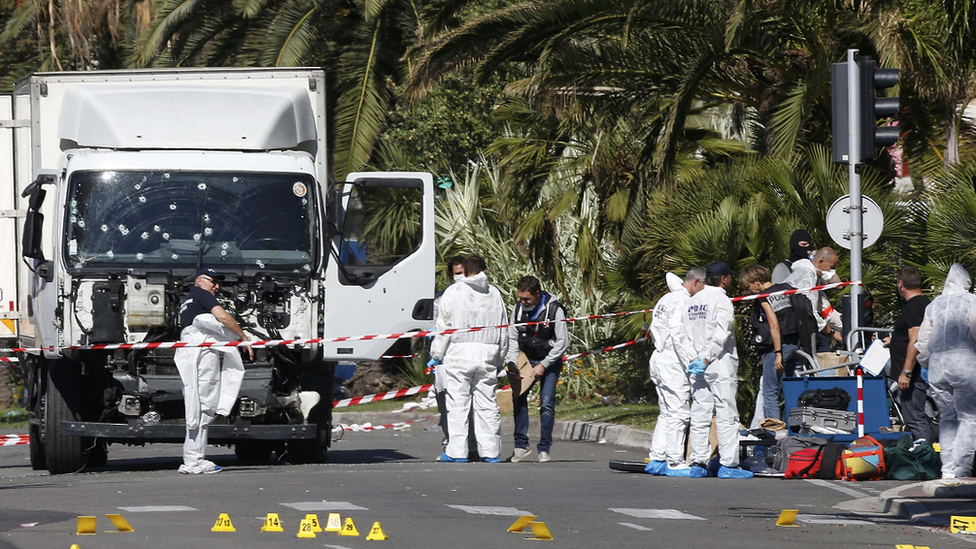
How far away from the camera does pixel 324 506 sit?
29.7 feet

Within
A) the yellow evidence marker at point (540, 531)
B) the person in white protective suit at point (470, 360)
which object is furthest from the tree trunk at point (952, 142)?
the yellow evidence marker at point (540, 531)

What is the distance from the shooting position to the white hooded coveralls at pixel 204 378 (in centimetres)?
1123

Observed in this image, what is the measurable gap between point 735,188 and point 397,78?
8.41m

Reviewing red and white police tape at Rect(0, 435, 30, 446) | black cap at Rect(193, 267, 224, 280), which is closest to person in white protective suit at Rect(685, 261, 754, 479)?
black cap at Rect(193, 267, 224, 280)

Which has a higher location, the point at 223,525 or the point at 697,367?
the point at 697,367

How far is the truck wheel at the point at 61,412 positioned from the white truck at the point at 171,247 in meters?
Result: 0.01

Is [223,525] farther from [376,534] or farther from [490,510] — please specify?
[490,510]

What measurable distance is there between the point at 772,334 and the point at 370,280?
11.8ft

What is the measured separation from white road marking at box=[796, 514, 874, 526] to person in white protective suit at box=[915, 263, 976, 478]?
4.67 feet

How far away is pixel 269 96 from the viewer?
12398mm

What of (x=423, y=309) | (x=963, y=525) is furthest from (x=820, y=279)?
(x=963, y=525)

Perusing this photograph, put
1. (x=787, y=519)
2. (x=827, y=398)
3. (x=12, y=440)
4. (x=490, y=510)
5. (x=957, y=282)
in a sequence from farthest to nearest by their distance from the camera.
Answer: (x=12, y=440) < (x=827, y=398) < (x=957, y=282) < (x=490, y=510) < (x=787, y=519)

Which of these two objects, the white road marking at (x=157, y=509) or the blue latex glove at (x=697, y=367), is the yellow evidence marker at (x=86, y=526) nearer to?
the white road marking at (x=157, y=509)

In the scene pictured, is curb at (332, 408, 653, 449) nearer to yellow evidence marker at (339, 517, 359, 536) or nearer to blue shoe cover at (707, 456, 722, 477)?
blue shoe cover at (707, 456, 722, 477)
